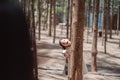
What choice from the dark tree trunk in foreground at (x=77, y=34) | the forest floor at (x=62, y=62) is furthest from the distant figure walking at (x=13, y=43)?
the forest floor at (x=62, y=62)

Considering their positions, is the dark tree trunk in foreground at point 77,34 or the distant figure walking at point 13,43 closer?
the distant figure walking at point 13,43

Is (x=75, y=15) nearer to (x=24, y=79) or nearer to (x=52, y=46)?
(x=24, y=79)

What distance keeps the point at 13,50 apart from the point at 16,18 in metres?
0.05

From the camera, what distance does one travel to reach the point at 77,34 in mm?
4875

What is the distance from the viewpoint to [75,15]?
192 inches

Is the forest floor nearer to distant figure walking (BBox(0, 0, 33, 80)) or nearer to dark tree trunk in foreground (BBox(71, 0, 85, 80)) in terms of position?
dark tree trunk in foreground (BBox(71, 0, 85, 80))

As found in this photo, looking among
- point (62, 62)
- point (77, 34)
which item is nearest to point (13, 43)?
point (77, 34)

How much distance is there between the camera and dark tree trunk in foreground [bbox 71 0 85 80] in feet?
15.9

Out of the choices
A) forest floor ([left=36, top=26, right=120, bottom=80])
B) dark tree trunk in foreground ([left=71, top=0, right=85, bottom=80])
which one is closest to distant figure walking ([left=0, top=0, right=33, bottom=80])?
dark tree trunk in foreground ([left=71, top=0, right=85, bottom=80])

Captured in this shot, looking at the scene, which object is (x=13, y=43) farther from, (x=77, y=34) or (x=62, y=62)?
(x=62, y=62)

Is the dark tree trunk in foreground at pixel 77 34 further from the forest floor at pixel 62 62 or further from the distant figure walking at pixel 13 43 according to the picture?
the forest floor at pixel 62 62

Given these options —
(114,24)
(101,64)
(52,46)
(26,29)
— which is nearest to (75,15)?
(26,29)

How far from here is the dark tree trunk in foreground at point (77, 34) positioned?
4859mm

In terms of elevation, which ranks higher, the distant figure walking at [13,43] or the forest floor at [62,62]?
the distant figure walking at [13,43]
